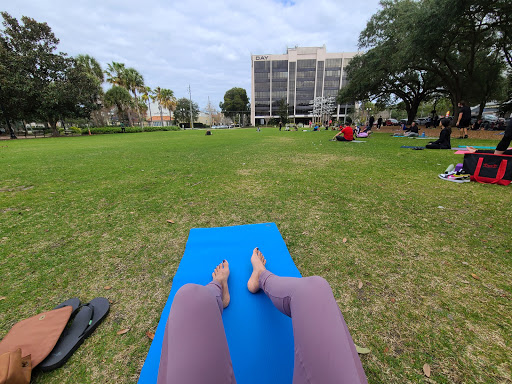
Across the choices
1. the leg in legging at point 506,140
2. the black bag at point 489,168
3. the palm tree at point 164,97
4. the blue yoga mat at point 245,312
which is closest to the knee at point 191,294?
the blue yoga mat at point 245,312

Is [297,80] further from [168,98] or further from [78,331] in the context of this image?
[78,331]

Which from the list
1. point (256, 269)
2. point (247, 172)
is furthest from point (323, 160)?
point (256, 269)

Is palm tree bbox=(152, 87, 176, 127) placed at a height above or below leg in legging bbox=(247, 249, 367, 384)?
above

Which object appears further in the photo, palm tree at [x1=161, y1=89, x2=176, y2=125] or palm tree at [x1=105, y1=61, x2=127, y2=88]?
palm tree at [x1=161, y1=89, x2=176, y2=125]

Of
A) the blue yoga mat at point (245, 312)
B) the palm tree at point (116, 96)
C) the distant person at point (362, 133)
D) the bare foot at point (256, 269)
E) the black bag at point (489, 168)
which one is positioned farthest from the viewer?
the palm tree at point (116, 96)

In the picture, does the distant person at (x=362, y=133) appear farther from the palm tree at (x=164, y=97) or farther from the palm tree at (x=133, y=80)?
the palm tree at (x=164, y=97)

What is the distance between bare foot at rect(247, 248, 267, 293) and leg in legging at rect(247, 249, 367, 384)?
0.48 meters

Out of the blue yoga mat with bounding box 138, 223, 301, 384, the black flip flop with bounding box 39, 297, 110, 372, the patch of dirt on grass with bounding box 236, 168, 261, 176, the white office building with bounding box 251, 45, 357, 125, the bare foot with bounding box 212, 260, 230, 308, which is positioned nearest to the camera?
the blue yoga mat with bounding box 138, 223, 301, 384

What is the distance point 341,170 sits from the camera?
6102 mm

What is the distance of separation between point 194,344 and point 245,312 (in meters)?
0.64

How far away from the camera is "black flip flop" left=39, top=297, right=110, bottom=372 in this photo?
1.44 meters

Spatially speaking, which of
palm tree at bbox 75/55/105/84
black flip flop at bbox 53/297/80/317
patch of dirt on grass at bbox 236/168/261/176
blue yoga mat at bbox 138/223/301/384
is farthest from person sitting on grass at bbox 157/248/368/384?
palm tree at bbox 75/55/105/84

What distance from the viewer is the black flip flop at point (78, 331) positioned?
1443mm

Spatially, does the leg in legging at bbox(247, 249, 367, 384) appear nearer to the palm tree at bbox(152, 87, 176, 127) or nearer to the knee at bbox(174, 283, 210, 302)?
the knee at bbox(174, 283, 210, 302)
